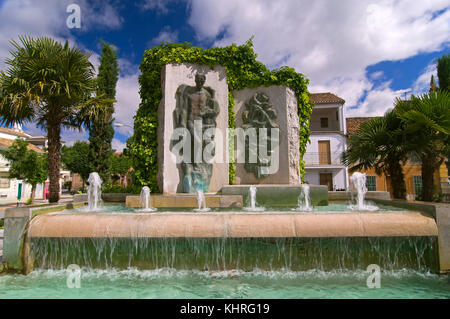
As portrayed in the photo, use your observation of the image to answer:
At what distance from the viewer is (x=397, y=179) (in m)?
6.99

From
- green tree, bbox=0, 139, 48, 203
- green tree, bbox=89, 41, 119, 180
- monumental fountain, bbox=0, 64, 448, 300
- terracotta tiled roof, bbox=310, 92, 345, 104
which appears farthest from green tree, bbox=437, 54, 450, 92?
green tree, bbox=0, 139, 48, 203

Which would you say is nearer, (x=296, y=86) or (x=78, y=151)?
(x=296, y=86)

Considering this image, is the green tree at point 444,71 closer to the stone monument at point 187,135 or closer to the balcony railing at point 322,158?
the balcony railing at point 322,158

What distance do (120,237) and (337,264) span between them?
10.4 feet

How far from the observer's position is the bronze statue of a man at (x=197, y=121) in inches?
271

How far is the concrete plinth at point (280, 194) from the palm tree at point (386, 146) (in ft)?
6.73

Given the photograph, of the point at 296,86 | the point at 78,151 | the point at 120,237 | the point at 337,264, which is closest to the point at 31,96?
the point at 120,237

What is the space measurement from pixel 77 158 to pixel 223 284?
34.1 m

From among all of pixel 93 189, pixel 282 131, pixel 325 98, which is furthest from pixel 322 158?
pixel 93 189

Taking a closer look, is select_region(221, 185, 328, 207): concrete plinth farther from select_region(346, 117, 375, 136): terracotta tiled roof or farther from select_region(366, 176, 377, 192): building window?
select_region(346, 117, 375, 136): terracotta tiled roof

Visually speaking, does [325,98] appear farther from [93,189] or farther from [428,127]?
[93,189]

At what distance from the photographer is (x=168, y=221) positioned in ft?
12.1

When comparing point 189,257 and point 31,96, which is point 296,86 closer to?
point 189,257

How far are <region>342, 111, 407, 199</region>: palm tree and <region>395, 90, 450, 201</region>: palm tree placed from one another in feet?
1.17
